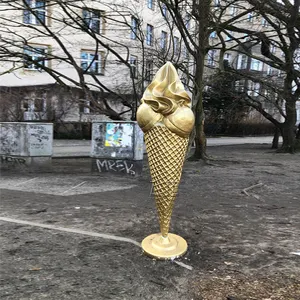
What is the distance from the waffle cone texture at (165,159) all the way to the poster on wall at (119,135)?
5.58 metres

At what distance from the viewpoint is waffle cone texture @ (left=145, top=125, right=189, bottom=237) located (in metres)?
3.67

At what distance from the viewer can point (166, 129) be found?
3639 mm

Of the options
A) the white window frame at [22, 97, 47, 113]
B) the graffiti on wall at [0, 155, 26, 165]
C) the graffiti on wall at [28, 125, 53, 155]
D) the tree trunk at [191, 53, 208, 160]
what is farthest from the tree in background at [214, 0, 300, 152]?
the white window frame at [22, 97, 47, 113]

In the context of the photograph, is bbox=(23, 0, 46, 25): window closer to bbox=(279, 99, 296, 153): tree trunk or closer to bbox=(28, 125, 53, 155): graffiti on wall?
bbox=(28, 125, 53, 155): graffiti on wall

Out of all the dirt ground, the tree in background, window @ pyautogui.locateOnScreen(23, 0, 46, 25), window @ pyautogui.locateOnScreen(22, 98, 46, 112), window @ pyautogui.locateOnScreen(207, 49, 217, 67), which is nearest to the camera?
the dirt ground

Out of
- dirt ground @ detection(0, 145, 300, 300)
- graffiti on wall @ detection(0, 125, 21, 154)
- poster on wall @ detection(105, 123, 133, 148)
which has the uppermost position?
poster on wall @ detection(105, 123, 133, 148)

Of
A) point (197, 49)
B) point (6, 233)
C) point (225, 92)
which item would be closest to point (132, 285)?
point (6, 233)

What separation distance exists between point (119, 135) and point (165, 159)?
5866 mm

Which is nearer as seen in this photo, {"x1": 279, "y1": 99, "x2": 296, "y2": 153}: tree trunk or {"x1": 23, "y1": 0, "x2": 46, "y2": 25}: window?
{"x1": 23, "y1": 0, "x2": 46, "y2": 25}: window

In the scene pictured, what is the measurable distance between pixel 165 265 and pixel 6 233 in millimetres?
2304

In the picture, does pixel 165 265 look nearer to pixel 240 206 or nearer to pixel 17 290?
pixel 17 290

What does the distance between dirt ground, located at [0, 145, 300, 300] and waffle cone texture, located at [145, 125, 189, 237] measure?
0.74 metres

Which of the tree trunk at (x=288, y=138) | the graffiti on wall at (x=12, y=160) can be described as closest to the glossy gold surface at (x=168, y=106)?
the graffiti on wall at (x=12, y=160)

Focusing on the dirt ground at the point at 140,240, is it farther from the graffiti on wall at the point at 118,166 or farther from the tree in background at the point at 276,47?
the tree in background at the point at 276,47
